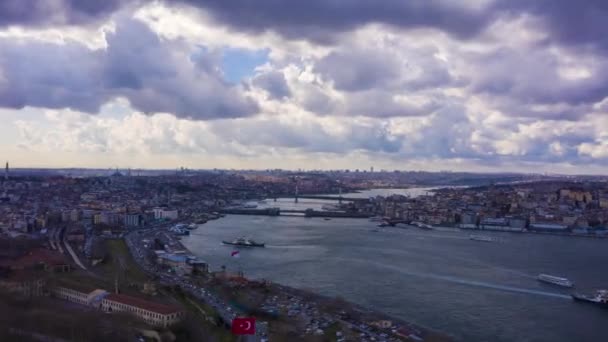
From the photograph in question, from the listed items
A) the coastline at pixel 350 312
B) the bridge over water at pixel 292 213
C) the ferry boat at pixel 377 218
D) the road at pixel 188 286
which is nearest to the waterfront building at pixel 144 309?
the road at pixel 188 286

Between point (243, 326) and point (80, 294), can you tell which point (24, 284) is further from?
point (243, 326)

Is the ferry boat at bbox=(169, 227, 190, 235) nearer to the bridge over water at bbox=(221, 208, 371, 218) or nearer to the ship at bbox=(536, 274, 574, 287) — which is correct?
the bridge over water at bbox=(221, 208, 371, 218)

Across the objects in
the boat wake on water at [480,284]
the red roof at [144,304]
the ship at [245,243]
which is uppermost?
the red roof at [144,304]

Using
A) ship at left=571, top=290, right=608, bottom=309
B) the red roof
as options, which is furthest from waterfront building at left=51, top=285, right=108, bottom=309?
ship at left=571, top=290, right=608, bottom=309

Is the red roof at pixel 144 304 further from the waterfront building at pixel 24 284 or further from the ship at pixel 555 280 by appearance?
the ship at pixel 555 280

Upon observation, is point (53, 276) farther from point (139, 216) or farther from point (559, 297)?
point (139, 216)

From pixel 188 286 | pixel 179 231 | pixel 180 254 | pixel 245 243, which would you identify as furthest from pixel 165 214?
pixel 188 286
